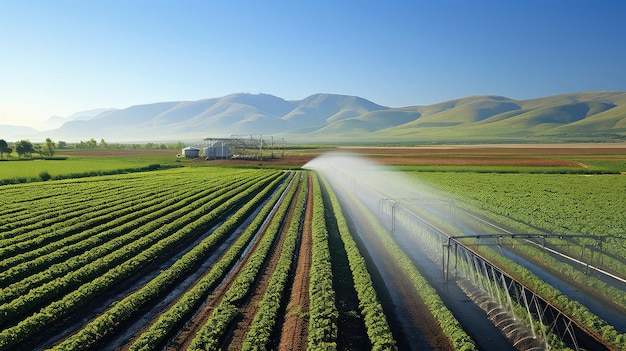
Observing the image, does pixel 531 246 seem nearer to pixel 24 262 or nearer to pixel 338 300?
pixel 338 300

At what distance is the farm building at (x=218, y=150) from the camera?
116562 mm

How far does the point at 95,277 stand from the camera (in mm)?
18281

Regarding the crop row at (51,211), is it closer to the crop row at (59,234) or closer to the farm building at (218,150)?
the crop row at (59,234)

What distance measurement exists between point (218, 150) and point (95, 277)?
102142 mm

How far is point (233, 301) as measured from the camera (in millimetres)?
15680

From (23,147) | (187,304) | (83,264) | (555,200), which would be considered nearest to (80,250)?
(83,264)

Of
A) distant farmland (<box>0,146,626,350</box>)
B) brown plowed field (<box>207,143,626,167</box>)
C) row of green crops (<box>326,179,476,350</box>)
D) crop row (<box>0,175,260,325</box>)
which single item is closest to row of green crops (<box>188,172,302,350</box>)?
distant farmland (<box>0,146,626,350</box>)

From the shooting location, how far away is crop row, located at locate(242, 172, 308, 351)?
493 inches

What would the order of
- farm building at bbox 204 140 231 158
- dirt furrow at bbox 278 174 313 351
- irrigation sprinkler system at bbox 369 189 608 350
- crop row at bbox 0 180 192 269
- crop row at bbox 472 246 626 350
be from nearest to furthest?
dirt furrow at bbox 278 174 313 351 < crop row at bbox 472 246 626 350 < irrigation sprinkler system at bbox 369 189 608 350 < crop row at bbox 0 180 192 269 < farm building at bbox 204 140 231 158

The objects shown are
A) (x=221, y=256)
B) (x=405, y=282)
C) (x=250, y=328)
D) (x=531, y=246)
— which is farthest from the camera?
(x=531, y=246)

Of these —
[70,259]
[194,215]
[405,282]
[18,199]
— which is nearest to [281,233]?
[194,215]

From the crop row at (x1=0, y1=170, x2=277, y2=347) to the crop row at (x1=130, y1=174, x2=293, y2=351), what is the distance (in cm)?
353

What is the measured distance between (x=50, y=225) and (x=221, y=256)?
1457cm

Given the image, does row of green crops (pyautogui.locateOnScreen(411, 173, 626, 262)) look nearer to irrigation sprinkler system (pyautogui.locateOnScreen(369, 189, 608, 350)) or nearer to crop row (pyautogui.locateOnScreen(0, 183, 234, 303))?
irrigation sprinkler system (pyautogui.locateOnScreen(369, 189, 608, 350))
